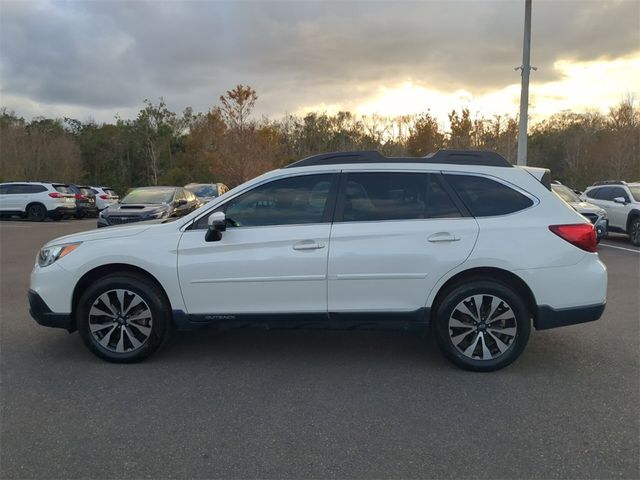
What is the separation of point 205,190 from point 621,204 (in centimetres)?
1480

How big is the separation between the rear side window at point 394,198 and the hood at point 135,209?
10.2 metres

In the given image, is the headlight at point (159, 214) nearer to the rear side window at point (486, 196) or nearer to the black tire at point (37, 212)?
the rear side window at point (486, 196)

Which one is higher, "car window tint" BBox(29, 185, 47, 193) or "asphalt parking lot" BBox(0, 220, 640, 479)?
"car window tint" BBox(29, 185, 47, 193)

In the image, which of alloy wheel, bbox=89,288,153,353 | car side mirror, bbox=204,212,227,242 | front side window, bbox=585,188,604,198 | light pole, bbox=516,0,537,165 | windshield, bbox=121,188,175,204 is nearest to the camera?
car side mirror, bbox=204,212,227,242

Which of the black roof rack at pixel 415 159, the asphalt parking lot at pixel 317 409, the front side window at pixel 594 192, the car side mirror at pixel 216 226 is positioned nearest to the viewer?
the asphalt parking lot at pixel 317 409

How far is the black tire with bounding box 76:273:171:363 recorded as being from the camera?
14.9ft

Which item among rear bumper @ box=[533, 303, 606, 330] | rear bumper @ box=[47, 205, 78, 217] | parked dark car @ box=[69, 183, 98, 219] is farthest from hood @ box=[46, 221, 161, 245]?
parked dark car @ box=[69, 183, 98, 219]

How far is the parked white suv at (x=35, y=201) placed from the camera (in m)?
22.5

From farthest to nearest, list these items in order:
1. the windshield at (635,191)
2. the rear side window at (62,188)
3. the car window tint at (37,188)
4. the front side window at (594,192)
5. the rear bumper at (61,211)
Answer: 1. the rear side window at (62,188)
2. the car window tint at (37,188)
3. the rear bumper at (61,211)
4. the front side window at (594,192)
5. the windshield at (635,191)

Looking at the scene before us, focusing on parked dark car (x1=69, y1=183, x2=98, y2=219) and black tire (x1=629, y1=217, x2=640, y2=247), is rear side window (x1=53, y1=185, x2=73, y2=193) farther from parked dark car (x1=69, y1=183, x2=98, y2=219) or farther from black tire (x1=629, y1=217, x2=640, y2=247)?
black tire (x1=629, y1=217, x2=640, y2=247)

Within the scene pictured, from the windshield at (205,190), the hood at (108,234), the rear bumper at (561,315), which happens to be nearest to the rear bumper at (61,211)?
the windshield at (205,190)

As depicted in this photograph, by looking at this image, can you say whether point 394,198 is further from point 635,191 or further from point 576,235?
point 635,191

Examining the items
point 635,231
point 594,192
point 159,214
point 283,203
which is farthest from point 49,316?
point 594,192

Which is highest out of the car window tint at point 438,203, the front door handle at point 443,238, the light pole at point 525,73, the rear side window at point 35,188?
the light pole at point 525,73
